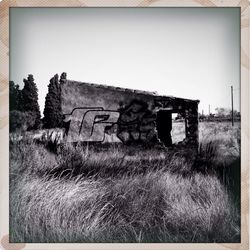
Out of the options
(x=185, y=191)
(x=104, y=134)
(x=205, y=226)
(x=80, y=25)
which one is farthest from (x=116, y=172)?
(x=80, y=25)

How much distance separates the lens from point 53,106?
4145 millimetres

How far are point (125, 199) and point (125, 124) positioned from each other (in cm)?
61

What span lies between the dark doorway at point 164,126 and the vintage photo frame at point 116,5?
0.58m

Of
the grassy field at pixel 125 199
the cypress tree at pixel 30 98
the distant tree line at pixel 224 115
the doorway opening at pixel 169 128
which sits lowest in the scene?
the grassy field at pixel 125 199

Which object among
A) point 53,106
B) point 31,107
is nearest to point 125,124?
point 53,106

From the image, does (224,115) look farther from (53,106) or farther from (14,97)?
(14,97)

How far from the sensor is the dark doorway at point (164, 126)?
13.7ft

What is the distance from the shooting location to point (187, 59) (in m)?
Result: 4.16

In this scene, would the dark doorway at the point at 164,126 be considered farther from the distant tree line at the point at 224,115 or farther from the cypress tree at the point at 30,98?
the cypress tree at the point at 30,98

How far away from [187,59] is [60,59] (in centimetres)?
103

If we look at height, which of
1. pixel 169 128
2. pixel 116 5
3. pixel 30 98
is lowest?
pixel 169 128

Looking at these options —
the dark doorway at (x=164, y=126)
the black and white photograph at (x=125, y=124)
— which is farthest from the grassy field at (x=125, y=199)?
the dark doorway at (x=164, y=126)

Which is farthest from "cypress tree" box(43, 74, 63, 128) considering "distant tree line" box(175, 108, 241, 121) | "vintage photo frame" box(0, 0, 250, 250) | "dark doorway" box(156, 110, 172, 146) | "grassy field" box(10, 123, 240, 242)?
"distant tree line" box(175, 108, 241, 121)

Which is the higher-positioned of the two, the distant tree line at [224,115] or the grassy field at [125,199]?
the distant tree line at [224,115]
